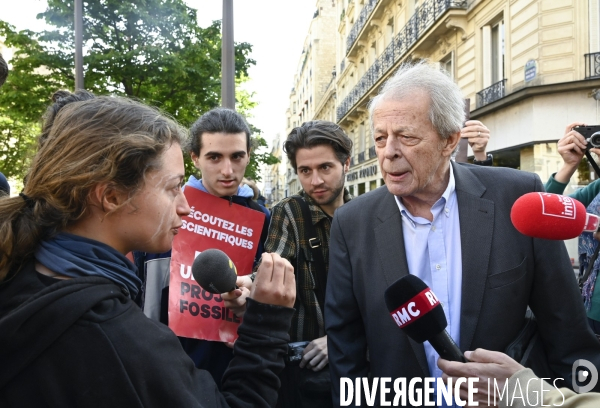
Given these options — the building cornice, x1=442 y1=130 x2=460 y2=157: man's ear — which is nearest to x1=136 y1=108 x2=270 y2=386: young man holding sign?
x1=442 y1=130 x2=460 y2=157: man's ear

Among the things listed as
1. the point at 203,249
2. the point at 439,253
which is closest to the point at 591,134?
the point at 439,253

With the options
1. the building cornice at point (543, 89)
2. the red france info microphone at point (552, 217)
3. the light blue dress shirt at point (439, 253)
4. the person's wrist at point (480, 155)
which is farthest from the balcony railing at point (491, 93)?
the red france info microphone at point (552, 217)

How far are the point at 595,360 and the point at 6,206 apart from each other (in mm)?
2196

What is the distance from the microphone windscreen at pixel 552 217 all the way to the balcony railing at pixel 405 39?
53.0 ft

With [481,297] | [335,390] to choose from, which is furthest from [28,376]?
[481,297]

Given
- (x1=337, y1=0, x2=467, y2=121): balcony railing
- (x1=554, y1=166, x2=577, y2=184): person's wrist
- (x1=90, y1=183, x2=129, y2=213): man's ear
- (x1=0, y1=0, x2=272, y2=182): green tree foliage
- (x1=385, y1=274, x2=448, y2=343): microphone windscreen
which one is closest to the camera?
(x1=90, y1=183, x2=129, y2=213): man's ear

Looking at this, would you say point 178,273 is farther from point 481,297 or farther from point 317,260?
point 481,297

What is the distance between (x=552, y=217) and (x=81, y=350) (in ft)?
4.83

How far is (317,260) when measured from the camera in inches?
108

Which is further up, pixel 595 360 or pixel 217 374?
pixel 595 360

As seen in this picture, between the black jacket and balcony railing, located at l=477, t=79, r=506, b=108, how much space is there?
574 inches

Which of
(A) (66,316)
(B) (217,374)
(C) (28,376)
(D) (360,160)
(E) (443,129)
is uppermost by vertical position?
(D) (360,160)

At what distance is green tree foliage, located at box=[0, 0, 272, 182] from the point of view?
44.9 ft

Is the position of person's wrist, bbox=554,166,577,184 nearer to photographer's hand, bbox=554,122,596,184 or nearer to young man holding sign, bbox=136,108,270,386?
photographer's hand, bbox=554,122,596,184
